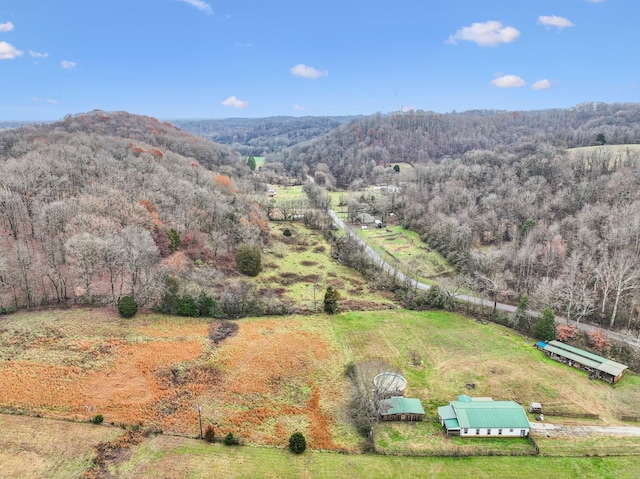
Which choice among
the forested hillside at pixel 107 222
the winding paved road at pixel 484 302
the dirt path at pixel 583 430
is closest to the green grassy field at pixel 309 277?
the winding paved road at pixel 484 302

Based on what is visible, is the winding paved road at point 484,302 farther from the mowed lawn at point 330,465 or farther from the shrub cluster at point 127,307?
the shrub cluster at point 127,307

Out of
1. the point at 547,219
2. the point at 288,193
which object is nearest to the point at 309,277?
the point at 547,219

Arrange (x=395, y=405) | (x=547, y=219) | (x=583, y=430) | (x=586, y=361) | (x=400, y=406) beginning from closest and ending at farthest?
(x=583, y=430) → (x=400, y=406) → (x=395, y=405) → (x=586, y=361) → (x=547, y=219)

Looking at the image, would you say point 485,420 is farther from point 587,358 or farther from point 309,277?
point 309,277

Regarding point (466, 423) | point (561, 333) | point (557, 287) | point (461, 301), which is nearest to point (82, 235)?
point (466, 423)

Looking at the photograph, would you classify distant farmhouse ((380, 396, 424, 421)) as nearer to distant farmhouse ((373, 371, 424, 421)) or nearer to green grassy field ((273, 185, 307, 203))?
distant farmhouse ((373, 371, 424, 421))
